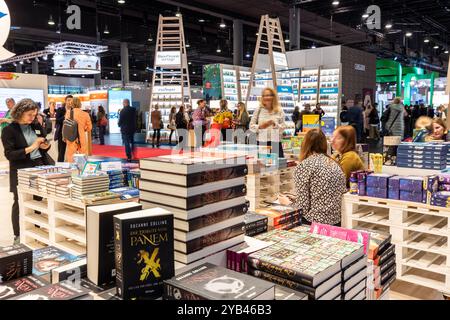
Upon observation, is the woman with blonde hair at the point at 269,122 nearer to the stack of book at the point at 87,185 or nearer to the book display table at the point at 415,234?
the book display table at the point at 415,234

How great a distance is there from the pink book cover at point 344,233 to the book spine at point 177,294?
83cm

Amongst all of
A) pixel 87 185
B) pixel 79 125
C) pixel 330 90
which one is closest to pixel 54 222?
pixel 87 185

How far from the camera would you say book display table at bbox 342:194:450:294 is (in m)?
2.99

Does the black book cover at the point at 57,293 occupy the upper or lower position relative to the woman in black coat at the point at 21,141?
lower

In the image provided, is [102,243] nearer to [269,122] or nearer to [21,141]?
[21,141]

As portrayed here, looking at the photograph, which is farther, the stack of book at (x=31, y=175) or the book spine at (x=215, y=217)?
the stack of book at (x=31, y=175)

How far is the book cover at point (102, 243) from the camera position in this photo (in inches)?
54.9

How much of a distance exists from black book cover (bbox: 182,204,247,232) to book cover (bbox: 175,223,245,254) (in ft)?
0.14

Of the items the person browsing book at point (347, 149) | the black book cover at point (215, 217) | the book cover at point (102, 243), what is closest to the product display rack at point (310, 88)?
the person browsing book at point (347, 149)

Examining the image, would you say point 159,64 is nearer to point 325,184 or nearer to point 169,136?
point 169,136

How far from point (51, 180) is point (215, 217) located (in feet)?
7.84

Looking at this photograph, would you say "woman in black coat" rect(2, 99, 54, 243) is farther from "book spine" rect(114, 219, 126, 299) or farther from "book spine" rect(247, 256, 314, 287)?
"book spine" rect(247, 256, 314, 287)

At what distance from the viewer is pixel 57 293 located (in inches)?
48.6

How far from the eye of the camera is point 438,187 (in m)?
3.10
